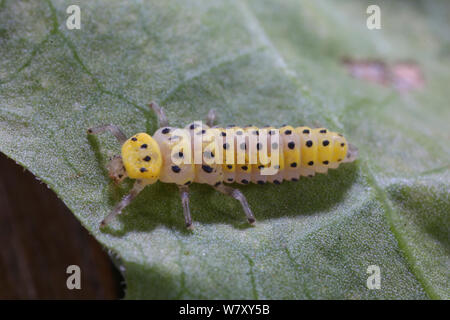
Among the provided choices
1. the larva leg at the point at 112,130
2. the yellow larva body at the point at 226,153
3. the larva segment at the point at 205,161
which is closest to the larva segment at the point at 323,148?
the yellow larva body at the point at 226,153

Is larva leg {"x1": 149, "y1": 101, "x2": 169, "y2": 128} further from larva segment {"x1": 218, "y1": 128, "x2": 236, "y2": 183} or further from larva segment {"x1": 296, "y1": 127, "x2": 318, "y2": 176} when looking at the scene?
larva segment {"x1": 296, "y1": 127, "x2": 318, "y2": 176}

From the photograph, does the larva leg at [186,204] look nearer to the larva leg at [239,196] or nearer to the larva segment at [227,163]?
the larva leg at [239,196]

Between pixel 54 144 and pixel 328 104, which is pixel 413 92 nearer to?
pixel 328 104

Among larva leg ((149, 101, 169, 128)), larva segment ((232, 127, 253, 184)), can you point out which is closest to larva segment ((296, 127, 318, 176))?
Answer: larva segment ((232, 127, 253, 184))

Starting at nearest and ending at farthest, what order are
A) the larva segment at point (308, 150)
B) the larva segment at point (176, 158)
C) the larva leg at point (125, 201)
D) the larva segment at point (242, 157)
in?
the larva leg at point (125, 201) < the larva segment at point (176, 158) < the larva segment at point (242, 157) < the larva segment at point (308, 150)

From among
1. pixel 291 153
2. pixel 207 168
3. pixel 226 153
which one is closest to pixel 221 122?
pixel 226 153

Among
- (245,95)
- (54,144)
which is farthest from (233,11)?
(54,144)
